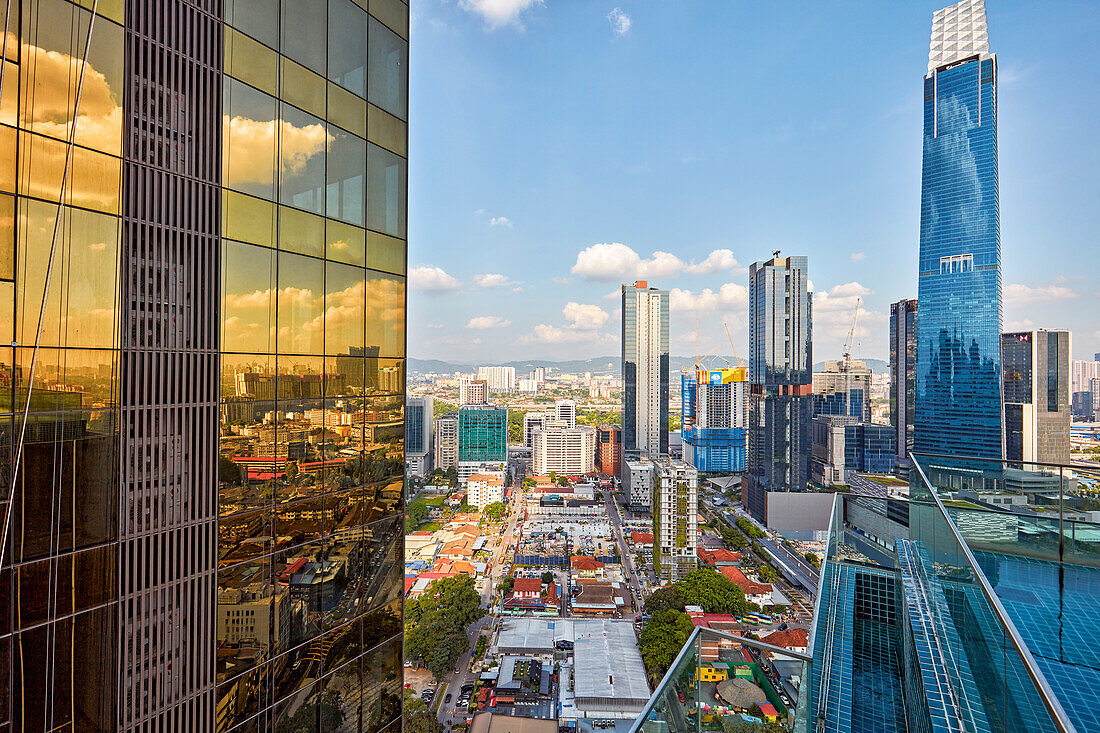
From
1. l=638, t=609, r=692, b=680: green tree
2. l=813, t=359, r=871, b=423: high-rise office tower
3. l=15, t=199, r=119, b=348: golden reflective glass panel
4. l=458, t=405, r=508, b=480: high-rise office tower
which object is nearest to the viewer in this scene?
l=15, t=199, r=119, b=348: golden reflective glass panel

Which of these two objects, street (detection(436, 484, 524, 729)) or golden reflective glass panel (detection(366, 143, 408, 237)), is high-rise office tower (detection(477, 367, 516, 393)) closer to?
street (detection(436, 484, 524, 729))

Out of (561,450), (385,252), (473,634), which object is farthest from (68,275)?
(561,450)

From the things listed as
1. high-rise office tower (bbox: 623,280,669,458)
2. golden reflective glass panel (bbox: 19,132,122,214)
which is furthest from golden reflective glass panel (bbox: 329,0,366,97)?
high-rise office tower (bbox: 623,280,669,458)

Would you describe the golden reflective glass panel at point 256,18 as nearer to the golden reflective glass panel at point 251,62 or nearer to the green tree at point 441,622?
the golden reflective glass panel at point 251,62

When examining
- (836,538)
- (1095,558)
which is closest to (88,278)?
(1095,558)

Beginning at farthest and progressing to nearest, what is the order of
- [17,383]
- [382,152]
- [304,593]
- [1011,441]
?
[1011,441] → [382,152] → [304,593] → [17,383]

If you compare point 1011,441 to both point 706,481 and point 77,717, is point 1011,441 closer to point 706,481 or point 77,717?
point 706,481
